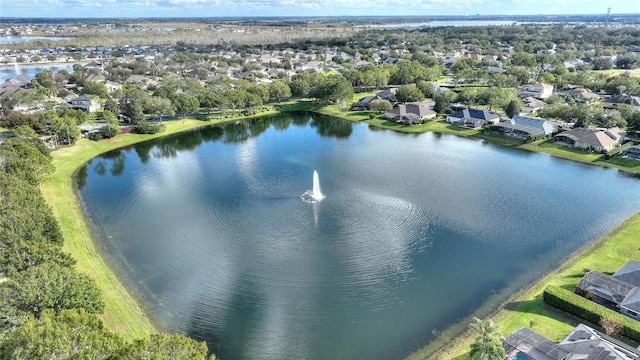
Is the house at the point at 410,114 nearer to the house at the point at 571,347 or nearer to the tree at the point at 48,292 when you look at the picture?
the house at the point at 571,347

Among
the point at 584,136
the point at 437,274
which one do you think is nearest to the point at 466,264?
the point at 437,274

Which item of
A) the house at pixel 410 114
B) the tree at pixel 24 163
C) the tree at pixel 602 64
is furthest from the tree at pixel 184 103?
the tree at pixel 602 64

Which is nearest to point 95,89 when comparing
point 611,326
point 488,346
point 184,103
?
point 184,103

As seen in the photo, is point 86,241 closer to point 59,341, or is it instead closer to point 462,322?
point 59,341

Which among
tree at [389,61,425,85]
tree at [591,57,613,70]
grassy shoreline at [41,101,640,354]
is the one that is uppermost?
tree at [591,57,613,70]

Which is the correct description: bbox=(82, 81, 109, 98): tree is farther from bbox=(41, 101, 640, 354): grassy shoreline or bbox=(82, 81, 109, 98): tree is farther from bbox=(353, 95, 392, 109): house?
bbox=(353, 95, 392, 109): house

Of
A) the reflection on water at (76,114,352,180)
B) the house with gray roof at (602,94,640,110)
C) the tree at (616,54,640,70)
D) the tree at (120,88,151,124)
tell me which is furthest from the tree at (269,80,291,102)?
the tree at (616,54,640,70)
